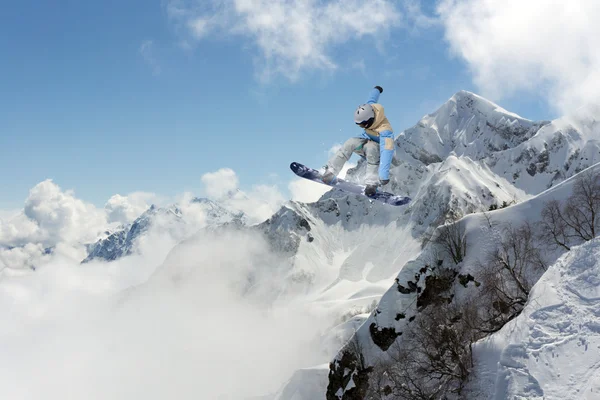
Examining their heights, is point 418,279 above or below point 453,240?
below

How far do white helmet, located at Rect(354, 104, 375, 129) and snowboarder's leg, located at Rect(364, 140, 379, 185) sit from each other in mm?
1198

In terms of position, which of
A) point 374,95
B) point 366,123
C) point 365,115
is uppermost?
point 374,95

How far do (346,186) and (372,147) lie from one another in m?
3.07

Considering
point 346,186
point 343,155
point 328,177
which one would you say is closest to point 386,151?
point 343,155

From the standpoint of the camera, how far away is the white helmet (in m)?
11.7

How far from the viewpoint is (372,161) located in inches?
516

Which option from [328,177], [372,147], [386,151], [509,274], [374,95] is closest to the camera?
[386,151]

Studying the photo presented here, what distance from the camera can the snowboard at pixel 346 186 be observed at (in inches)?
585

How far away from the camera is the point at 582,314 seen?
19.0 m

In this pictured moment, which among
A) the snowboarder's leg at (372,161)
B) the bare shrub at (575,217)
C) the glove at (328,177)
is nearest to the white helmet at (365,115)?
the snowboarder's leg at (372,161)

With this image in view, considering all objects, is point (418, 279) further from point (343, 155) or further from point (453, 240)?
point (343, 155)

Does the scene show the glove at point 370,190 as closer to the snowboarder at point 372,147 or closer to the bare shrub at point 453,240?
the snowboarder at point 372,147

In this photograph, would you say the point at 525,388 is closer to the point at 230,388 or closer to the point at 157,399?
the point at 230,388

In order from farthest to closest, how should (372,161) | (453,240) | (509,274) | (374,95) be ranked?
(453,240) → (509,274) → (372,161) → (374,95)
